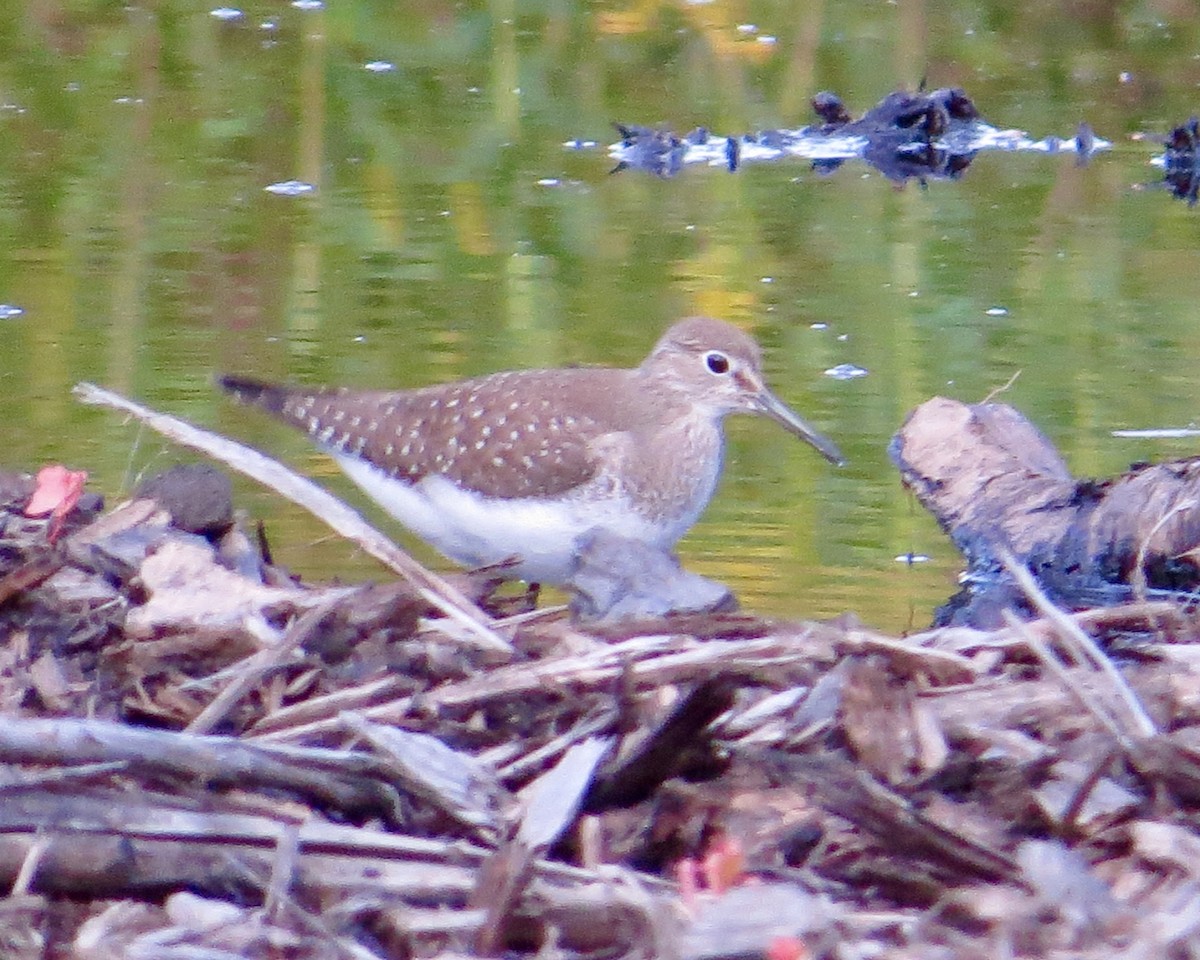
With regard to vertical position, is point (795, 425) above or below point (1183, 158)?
above

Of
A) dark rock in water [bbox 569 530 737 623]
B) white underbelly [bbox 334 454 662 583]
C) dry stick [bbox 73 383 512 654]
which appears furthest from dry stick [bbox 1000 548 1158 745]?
white underbelly [bbox 334 454 662 583]

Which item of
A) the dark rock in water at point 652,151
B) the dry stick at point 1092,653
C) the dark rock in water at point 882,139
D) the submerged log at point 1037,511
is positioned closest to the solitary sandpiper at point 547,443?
the submerged log at point 1037,511

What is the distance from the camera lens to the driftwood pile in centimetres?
257

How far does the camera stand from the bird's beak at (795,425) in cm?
505

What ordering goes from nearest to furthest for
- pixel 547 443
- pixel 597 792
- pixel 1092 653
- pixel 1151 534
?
pixel 597 792 < pixel 1092 653 < pixel 1151 534 < pixel 547 443

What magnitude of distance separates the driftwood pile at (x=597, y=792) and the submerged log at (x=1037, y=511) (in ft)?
2.97

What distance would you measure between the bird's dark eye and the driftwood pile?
191cm

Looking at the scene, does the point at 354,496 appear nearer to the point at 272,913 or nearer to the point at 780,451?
the point at 780,451

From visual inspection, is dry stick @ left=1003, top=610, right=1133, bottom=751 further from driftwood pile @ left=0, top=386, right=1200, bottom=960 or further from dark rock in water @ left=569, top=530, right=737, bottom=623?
dark rock in water @ left=569, top=530, right=737, bottom=623

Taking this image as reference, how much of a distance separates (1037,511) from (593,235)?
3.07 meters

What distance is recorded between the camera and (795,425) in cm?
511

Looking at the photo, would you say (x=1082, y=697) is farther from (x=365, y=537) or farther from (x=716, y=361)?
(x=716, y=361)

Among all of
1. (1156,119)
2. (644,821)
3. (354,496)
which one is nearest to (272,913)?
(644,821)

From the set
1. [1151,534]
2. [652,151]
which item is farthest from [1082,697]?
[652,151]
